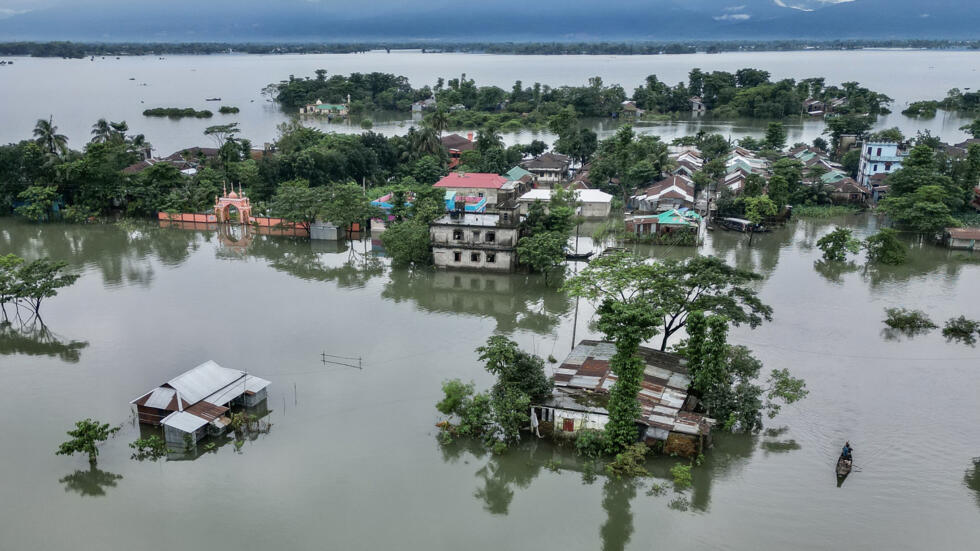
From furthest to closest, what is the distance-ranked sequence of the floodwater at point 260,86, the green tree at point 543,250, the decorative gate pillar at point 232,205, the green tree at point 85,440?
the floodwater at point 260,86 → the decorative gate pillar at point 232,205 → the green tree at point 543,250 → the green tree at point 85,440

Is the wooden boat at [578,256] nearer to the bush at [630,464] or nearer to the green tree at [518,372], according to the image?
the green tree at [518,372]

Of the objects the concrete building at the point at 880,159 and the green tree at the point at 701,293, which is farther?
the concrete building at the point at 880,159

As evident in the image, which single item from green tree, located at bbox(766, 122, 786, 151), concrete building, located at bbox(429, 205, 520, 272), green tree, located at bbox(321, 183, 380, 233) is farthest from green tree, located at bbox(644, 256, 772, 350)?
green tree, located at bbox(766, 122, 786, 151)

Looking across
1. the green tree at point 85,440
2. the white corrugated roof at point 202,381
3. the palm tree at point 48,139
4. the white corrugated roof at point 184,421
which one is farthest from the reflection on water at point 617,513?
the palm tree at point 48,139

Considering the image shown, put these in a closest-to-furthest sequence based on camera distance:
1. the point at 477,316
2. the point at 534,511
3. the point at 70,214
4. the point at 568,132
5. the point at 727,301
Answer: the point at 534,511 < the point at 727,301 < the point at 477,316 < the point at 70,214 < the point at 568,132

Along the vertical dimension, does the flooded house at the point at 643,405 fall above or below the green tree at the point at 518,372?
below

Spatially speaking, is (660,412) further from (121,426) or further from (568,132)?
(568,132)

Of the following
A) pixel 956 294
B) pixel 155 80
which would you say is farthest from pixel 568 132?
pixel 155 80
